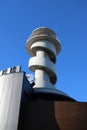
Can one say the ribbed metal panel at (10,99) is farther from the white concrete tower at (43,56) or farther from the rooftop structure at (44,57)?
the white concrete tower at (43,56)

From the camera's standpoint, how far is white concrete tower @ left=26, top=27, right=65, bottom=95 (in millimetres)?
36719

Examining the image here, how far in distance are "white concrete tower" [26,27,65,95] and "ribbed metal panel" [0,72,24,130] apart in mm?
6992

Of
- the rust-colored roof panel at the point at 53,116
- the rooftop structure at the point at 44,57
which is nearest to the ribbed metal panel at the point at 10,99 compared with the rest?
the rust-colored roof panel at the point at 53,116

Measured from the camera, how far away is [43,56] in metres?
39.9

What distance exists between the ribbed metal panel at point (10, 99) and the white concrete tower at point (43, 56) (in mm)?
6992

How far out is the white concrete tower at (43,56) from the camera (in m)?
36.7

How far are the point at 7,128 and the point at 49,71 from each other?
1695cm

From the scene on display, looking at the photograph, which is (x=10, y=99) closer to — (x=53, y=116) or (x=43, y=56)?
(x=53, y=116)

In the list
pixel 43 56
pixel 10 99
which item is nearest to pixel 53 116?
pixel 10 99

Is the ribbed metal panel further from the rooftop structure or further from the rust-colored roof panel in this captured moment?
the rooftop structure

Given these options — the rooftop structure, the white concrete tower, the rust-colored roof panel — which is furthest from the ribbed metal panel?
the white concrete tower

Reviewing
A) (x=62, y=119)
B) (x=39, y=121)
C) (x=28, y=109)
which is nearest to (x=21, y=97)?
(x=28, y=109)

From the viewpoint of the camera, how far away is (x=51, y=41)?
141ft

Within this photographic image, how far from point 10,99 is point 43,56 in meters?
16.0
